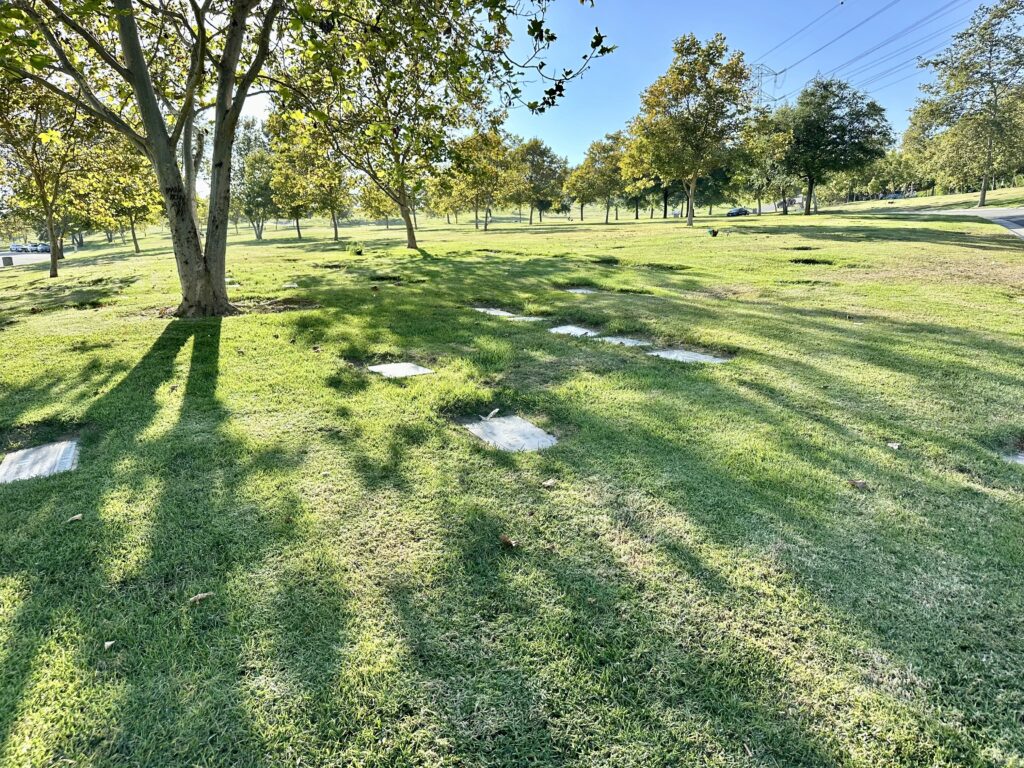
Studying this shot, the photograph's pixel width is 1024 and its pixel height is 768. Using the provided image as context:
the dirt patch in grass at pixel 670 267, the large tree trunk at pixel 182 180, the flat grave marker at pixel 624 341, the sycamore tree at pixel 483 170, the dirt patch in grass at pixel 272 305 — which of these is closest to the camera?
the flat grave marker at pixel 624 341

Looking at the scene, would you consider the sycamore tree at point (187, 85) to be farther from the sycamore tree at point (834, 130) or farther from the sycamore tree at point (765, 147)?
the sycamore tree at point (834, 130)

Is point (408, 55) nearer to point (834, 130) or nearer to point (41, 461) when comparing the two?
point (41, 461)

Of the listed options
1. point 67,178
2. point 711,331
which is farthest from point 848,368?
point 67,178

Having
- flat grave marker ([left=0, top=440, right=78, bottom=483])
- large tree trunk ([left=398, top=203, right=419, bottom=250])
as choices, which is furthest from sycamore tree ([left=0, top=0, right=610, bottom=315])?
large tree trunk ([left=398, top=203, right=419, bottom=250])

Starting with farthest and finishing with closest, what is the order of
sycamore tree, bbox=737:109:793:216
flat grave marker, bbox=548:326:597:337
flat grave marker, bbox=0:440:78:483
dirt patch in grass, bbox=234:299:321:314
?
sycamore tree, bbox=737:109:793:216, dirt patch in grass, bbox=234:299:321:314, flat grave marker, bbox=548:326:597:337, flat grave marker, bbox=0:440:78:483

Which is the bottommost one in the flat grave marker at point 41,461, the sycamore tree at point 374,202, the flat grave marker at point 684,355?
the flat grave marker at point 41,461

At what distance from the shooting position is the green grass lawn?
4.59 feet

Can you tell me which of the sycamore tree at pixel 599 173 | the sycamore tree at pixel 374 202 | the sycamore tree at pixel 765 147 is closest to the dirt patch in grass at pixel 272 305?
the sycamore tree at pixel 374 202

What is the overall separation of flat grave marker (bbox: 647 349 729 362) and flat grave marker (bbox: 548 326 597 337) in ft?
2.93

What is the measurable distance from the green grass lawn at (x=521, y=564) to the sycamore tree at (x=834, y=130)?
36793mm

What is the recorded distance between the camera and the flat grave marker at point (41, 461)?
2.70 meters

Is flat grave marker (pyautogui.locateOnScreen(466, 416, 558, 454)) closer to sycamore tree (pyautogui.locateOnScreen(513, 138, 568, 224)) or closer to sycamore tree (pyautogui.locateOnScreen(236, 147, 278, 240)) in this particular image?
sycamore tree (pyautogui.locateOnScreen(236, 147, 278, 240))

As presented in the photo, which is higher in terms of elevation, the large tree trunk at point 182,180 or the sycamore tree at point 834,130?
the sycamore tree at point 834,130

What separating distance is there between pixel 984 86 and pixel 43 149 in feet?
146
